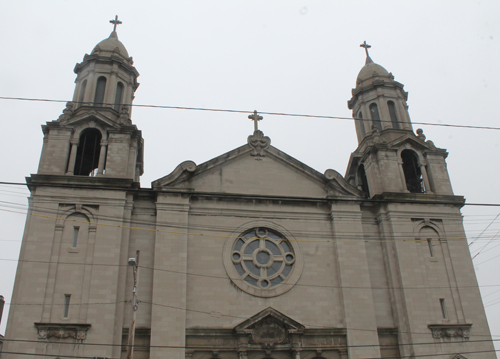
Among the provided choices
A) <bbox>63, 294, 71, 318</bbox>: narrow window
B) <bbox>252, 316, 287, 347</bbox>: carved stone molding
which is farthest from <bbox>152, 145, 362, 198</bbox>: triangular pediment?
<bbox>63, 294, 71, 318</bbox>: narrow window

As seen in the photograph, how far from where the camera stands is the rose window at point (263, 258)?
2234 cm

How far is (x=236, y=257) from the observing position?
22.8m

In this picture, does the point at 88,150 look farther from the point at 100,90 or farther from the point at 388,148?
the point at 388,148

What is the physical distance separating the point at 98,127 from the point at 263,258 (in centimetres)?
1048

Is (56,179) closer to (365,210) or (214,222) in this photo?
(214,222)

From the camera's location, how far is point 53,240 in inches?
827

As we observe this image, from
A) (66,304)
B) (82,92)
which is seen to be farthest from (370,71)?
(66,304)

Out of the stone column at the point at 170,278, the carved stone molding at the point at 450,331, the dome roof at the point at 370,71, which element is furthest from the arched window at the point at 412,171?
the stone column at the point at 170,278

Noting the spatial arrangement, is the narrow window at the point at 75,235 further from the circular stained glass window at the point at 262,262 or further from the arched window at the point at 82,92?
the arched window at the point at 82,92

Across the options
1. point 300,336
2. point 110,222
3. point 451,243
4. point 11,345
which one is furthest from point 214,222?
point 451,243

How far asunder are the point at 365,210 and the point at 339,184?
6.38ft

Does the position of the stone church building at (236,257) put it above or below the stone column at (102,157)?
below

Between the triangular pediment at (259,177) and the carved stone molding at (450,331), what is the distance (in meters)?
7.10

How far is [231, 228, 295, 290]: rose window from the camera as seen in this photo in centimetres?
2234
